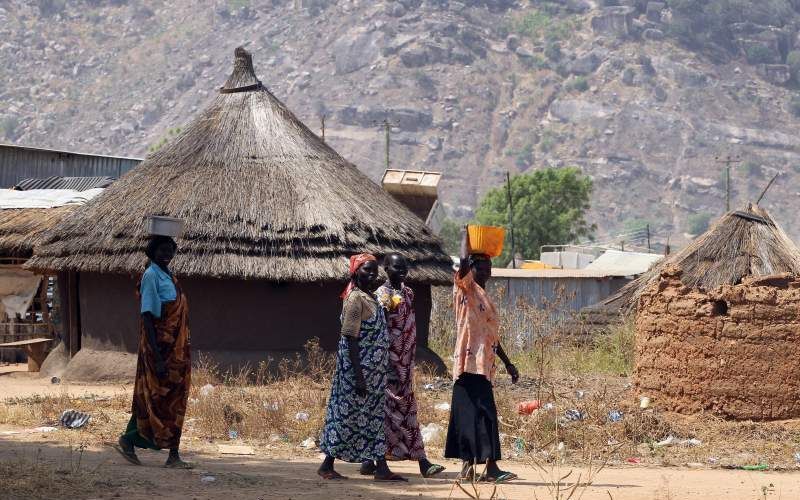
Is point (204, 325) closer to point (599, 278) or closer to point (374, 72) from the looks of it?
point (599, 278)

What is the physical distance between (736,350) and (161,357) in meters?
4.97

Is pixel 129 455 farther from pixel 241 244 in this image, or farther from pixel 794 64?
pixel 794 64

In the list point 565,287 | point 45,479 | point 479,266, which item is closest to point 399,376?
point 479,266

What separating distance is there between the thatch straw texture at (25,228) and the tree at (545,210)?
36591 millimetres

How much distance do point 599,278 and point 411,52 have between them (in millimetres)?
90463

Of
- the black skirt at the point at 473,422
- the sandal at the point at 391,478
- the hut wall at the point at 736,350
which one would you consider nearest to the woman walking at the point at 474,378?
the black skirt at the point at 473,422

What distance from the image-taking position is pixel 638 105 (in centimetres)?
10806

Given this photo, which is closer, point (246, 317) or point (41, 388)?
point (41, 388)

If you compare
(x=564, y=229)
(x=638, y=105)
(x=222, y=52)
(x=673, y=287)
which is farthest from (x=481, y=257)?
(x=222, y=52)

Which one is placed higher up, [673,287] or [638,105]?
[638,105]

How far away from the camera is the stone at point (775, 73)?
117500 mm

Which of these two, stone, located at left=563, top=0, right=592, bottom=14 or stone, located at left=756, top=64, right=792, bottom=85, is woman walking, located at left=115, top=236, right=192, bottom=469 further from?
stone, located at left=563, top=0, right=592, bottom=14

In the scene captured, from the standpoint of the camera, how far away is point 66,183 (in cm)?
2211

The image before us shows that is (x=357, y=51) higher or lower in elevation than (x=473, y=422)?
higher
